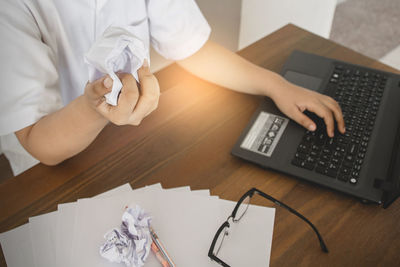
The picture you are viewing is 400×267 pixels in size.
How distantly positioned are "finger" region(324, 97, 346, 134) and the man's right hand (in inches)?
14.2

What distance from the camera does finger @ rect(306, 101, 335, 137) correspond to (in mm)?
644

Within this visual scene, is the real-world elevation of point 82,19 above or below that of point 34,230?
above

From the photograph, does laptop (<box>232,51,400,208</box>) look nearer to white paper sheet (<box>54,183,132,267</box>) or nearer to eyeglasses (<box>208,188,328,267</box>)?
eyeglasses (<box>208,188,328,267</box>)

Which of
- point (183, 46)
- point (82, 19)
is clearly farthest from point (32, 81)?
point (183, 46)

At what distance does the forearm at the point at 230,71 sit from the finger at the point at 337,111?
11 centimetres

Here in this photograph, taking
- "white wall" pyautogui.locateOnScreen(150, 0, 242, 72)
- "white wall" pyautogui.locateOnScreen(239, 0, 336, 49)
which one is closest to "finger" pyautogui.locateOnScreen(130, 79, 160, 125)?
"white wall" pyautogui.locateOnScreen(150, 0, 242, 72)

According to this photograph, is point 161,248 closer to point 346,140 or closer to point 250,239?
point 250,239

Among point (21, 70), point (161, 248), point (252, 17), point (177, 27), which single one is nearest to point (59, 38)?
point (21, 70)

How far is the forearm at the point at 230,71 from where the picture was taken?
745mm

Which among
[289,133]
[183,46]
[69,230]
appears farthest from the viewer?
[183,46]

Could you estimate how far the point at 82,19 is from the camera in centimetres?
70

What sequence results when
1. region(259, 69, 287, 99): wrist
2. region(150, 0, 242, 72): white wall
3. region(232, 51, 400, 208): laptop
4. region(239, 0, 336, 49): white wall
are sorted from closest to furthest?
region(232, 51, 400, 208): laptop, region(259, 69, 287, 99): wrist, region(150, 0, 242, 72): white wall, region(239, 0, 336, 49): white wall

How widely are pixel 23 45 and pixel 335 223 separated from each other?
2.03 feet

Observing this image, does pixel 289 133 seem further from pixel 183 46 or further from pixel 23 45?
pixel 23 45
